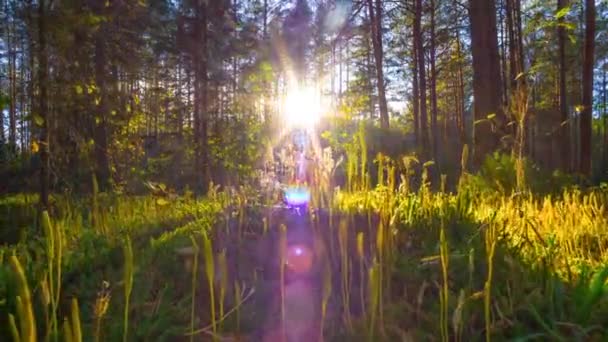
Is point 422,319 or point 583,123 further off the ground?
point 583,123

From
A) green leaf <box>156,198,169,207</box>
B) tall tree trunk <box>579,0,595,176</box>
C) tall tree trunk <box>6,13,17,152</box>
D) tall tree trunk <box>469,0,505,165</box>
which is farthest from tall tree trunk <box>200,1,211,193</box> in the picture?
tall tree trunk <box>579,0,595,176</box>

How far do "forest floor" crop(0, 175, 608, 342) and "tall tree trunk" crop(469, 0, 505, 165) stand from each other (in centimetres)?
375

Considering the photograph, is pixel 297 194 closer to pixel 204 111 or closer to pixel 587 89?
pixel 204 111

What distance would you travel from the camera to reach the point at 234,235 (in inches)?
105

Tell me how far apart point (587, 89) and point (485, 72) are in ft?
14.1

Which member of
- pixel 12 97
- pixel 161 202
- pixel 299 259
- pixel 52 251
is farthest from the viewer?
pixel 161 202

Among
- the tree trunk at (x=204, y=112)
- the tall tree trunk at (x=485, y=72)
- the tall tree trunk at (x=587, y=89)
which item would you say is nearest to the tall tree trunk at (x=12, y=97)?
the tree trunk at (x=204, y=112)

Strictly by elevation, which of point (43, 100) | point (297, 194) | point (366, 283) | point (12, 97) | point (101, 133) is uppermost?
point (101, 133)

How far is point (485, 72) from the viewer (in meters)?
6.81

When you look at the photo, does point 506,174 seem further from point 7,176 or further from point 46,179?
point 7,176

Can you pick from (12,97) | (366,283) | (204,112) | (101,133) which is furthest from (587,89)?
(101,133)

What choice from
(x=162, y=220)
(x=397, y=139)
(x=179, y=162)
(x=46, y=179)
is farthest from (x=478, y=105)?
(x=397, y=139)

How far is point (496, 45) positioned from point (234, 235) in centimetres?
596

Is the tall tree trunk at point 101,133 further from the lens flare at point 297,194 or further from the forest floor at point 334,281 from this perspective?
the forest floor at point 334,281
